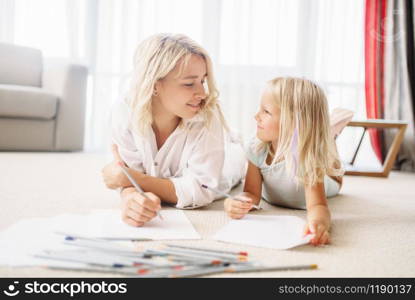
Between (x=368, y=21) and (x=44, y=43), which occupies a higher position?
(x=368, y=21)

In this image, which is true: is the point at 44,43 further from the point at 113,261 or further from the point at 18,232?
the point at 113,261

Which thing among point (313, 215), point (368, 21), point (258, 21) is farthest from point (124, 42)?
point (313, 215)

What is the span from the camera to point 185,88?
4.00ft

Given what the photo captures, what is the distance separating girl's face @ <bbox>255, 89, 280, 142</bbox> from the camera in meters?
1.26

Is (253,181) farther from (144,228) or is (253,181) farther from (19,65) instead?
(19,65)

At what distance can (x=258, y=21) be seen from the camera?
312cm

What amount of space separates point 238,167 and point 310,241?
770 mm

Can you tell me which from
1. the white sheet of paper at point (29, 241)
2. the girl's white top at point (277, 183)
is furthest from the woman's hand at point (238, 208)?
the white sheet of paper at point (29, 241)

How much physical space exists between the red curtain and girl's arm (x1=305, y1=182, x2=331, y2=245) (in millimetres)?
1846

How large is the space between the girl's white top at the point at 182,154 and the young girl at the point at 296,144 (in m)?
0.11

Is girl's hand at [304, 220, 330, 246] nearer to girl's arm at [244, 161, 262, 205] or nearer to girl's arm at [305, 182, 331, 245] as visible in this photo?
girl's arm at [305, 182, 331, 245]

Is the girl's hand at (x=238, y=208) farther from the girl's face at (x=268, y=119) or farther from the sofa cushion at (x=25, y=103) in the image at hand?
the sofa cushion at (x=25, y=103)

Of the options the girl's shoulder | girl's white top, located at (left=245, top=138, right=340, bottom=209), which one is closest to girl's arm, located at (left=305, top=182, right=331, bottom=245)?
girl's white top, located at (left=245, top=138, right=340, bottom=209)

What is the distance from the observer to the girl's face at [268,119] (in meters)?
1.26
